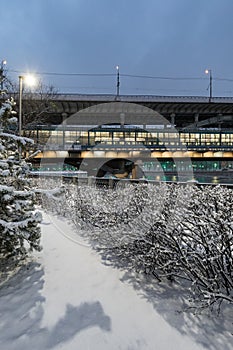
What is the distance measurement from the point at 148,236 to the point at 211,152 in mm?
34597

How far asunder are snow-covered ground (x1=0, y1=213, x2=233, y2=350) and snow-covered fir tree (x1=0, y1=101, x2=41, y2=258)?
829 millimetres

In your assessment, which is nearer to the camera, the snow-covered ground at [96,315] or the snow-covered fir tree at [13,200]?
the snow-covered ground at [96,315]

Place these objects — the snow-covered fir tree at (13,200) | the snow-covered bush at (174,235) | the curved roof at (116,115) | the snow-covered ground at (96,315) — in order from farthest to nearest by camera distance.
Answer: the curved roof at (116,115) < the snow-covered fir tree at (13,200) < the snow-covered bush at (174,235) < the snow-covered ground at (96,315)

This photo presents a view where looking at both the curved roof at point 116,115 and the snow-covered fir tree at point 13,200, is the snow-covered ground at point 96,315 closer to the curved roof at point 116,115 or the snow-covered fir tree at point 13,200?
the snow-covered fir tree at point 13,200

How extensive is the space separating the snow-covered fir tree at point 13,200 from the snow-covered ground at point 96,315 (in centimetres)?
83

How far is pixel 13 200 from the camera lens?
3891 millimetres

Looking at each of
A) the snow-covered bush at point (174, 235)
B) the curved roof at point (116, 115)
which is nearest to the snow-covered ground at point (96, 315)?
the snow-covered bush at point (174, 235)

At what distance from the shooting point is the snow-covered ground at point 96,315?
2715 mm

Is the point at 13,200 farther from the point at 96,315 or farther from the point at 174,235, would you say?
the point at 174,235

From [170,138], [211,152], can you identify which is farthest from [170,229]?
[170,138]

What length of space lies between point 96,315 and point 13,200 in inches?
94.1

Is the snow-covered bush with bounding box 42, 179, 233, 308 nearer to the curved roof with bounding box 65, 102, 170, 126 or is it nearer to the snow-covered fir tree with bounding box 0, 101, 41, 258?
the snow-covered fir tree with bounding box 0, 101, 41, 258

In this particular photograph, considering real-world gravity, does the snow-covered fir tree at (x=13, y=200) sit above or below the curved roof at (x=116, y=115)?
below

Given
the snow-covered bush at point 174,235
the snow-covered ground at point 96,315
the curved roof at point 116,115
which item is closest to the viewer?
the snow-covered ground at point 96,315
